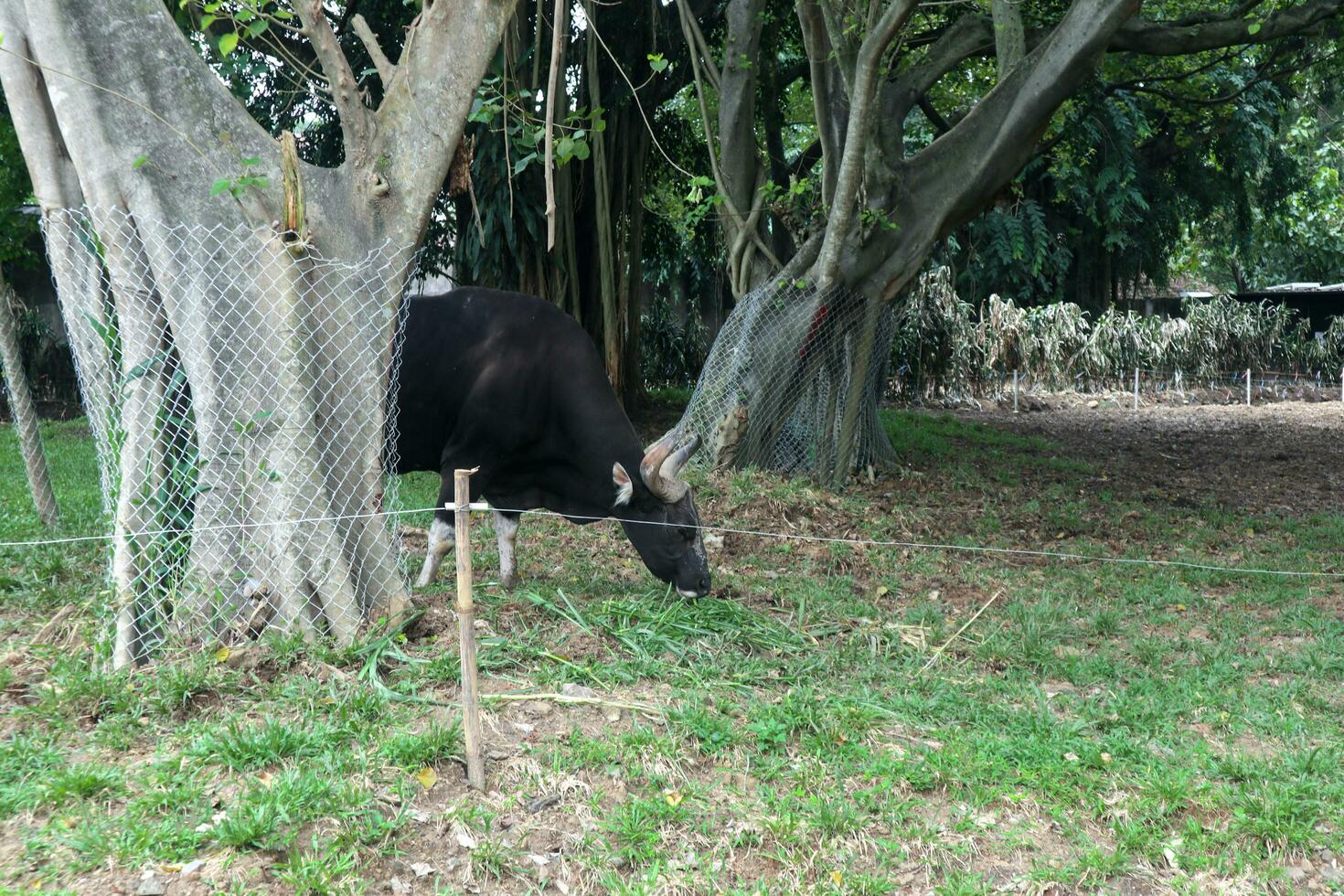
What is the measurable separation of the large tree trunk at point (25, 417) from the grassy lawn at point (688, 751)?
61cm

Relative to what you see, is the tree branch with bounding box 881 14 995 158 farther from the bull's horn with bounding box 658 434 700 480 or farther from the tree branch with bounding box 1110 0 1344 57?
the bull's horn with bounding box 658 434 700 480

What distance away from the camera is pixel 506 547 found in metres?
6.64

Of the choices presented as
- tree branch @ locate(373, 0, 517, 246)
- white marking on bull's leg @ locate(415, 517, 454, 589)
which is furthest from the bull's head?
tree branch @ locate(373, 0, 517, 246)

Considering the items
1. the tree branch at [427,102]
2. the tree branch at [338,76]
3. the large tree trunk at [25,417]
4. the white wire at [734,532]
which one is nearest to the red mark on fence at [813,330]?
the white wire at [734,532]

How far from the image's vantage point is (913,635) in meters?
5.96

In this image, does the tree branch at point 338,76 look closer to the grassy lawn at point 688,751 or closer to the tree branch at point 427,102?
the tree branch at point 427,102

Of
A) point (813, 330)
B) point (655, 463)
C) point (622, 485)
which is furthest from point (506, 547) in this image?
point (813, 330)

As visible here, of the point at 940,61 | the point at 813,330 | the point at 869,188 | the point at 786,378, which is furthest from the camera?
the point at 940,61

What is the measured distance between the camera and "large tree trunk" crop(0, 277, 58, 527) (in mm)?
6758

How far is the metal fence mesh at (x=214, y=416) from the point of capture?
488 cm

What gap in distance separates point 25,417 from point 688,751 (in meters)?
4.92

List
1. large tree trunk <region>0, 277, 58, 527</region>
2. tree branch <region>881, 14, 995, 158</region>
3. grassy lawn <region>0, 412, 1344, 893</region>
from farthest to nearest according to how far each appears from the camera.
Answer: tree branch <region>881, 14, 995, 158</region>, large tree trunk <region>0, 277, 58, 527</region>, grassy lawn <region>0, 412, 1344, 893</region>

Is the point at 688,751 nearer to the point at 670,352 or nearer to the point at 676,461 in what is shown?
the point at 676,461

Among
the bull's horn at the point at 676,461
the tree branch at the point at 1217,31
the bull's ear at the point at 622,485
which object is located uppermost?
the tree branch at the point at 1217,31
